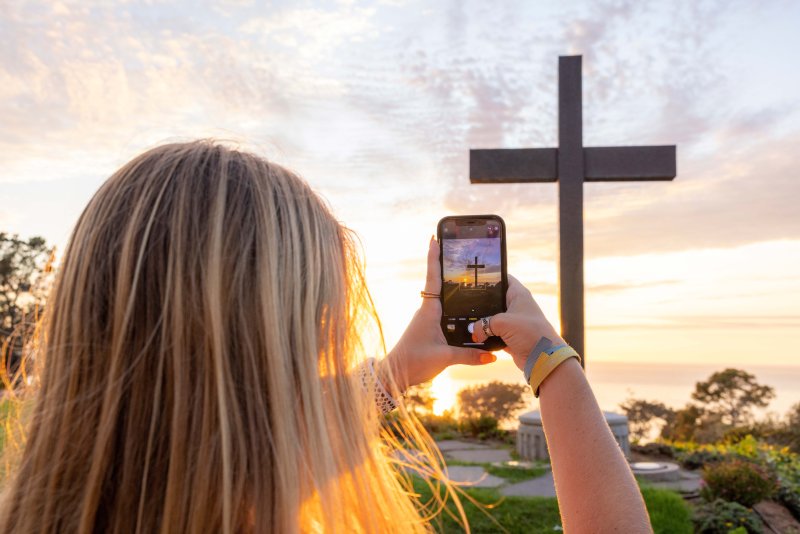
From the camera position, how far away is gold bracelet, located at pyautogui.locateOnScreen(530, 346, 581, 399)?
1289 mm

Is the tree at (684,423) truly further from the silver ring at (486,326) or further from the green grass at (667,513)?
the silver ring at (486,326)

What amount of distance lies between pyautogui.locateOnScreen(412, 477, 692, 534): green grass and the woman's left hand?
12.3ft

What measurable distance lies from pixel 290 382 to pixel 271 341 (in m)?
0.07

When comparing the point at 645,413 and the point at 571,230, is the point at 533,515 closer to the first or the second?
the point at 571,230

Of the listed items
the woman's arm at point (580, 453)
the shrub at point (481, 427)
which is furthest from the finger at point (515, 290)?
the shrub at point (481, 427)

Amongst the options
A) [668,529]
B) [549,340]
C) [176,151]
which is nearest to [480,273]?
[549,340]

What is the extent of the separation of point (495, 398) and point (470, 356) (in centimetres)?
1294

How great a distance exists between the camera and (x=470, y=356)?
186cm

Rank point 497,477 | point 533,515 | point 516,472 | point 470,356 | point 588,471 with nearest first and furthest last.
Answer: point 588,471 < point 470,356 < point 533,515 < point 497,477 < point 516,472

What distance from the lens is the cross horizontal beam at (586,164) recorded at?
664 centimetres

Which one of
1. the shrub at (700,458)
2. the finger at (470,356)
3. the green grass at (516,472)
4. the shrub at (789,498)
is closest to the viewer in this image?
the finger at (470,356)

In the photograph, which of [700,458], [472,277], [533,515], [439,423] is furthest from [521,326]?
[439,423]

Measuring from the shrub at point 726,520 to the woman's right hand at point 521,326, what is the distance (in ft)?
15.3

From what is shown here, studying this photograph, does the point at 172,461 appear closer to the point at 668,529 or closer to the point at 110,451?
the point at 110,451
